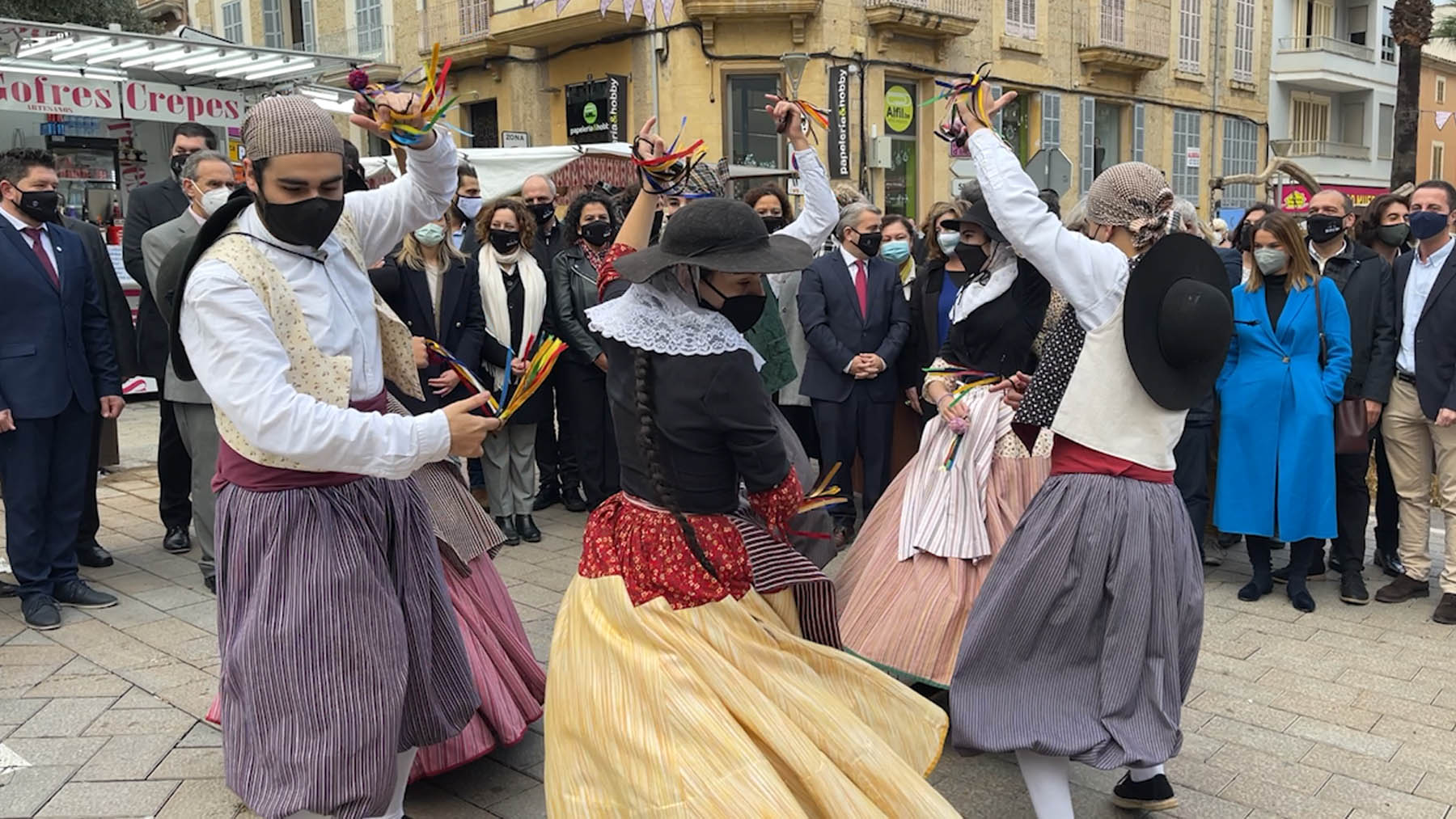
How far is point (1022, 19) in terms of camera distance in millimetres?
21859

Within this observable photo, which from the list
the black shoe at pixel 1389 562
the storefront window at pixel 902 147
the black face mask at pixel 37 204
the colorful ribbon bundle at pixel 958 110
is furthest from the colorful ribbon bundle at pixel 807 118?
the storefront window at pixel 902 147

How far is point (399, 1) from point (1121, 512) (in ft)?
73.0

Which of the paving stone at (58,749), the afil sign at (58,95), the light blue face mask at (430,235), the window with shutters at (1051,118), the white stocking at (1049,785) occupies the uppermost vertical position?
the window with shutters at (1051,118)

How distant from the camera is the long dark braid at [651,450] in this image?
8.79ft

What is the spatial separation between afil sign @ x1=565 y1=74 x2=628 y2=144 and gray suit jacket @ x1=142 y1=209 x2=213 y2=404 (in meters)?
14.2

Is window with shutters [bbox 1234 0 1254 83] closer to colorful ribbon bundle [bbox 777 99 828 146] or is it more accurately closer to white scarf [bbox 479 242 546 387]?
white scarf [bbox 479 242 546 387]

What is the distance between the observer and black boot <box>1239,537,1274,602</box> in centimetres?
562

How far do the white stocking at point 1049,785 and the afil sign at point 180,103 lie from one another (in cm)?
1168

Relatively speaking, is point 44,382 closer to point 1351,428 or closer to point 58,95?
point 1351,428

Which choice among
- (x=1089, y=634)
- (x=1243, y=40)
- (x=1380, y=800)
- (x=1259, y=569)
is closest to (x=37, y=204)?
(x=1089, y=634)

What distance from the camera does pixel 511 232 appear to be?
6758 mm

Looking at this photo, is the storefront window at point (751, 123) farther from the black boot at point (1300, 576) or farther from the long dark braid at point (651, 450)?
the long dark braid at point (651, 450)

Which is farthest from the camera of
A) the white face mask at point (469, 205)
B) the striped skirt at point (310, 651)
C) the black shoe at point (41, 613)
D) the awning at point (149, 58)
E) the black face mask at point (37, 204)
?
the awning at point (149, 58)

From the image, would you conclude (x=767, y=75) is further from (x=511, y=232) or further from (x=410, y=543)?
(x=410, y=543)
